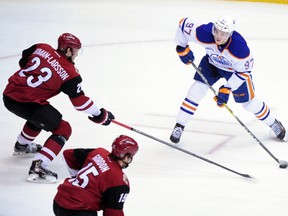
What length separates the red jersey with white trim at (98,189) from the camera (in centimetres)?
353

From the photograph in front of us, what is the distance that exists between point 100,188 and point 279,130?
8.51 feet

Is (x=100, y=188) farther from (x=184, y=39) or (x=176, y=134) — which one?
(x=184, y=39)

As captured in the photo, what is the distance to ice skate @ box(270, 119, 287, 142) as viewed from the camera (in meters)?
5.84

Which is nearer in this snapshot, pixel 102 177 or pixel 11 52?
pixel 102 177

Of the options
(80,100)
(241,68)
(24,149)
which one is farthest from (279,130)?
(24,149)

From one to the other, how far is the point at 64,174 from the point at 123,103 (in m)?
1.81

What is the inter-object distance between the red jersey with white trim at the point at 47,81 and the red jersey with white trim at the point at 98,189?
3.84 feet

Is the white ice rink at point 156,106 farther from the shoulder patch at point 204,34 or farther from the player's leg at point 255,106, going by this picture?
the shoulder patch at point 204,34

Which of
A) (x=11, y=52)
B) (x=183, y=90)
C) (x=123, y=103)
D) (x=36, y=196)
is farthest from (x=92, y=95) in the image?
(x=36, y=196)

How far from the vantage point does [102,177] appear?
11.6 ft

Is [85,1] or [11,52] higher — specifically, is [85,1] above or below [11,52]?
below

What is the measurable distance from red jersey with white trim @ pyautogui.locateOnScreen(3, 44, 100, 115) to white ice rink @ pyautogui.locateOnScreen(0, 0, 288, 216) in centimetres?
51

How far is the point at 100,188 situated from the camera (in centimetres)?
356

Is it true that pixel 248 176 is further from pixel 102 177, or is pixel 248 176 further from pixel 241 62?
pixel 102 177
